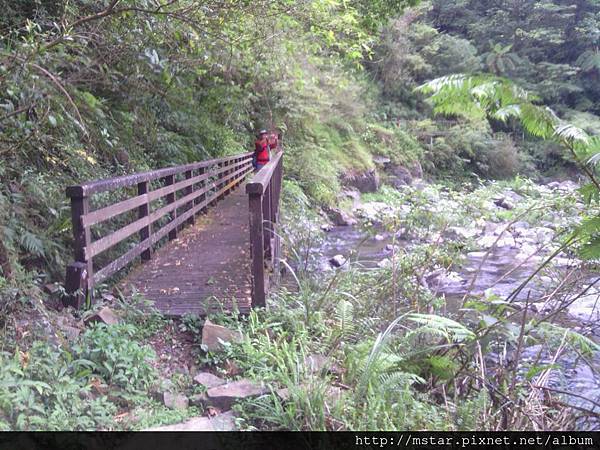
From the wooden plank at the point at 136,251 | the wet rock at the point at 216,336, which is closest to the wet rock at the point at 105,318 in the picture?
the wooden plank at the point at 136,251

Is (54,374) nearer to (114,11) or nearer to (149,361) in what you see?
(149,361)

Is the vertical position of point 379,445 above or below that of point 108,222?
below

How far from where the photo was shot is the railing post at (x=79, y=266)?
429 cm

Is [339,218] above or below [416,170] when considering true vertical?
below

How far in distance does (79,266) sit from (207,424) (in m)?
2.03

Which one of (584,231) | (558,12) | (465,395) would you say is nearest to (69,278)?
(465,395)

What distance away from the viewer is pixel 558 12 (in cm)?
3631

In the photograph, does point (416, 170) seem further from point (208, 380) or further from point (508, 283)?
point (208, 380)

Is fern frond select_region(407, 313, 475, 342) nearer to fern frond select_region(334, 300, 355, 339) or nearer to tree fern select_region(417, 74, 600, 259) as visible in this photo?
fern frond select_region(334, 300, 355, 339)

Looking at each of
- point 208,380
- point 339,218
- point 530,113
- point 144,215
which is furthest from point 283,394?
point 339,218

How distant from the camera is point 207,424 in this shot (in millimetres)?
3002

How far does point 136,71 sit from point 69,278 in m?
3.57

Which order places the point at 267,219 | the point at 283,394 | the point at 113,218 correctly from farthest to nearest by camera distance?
the point at 113,218 → the point at 267,219 → the point at 283,394

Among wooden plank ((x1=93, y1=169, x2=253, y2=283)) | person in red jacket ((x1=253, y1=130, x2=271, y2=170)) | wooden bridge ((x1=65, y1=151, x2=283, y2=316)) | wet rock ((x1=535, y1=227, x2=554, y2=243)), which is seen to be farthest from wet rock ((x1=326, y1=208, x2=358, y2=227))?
wet rock ((x1=535, y1=227, x2=554, y2=243))
